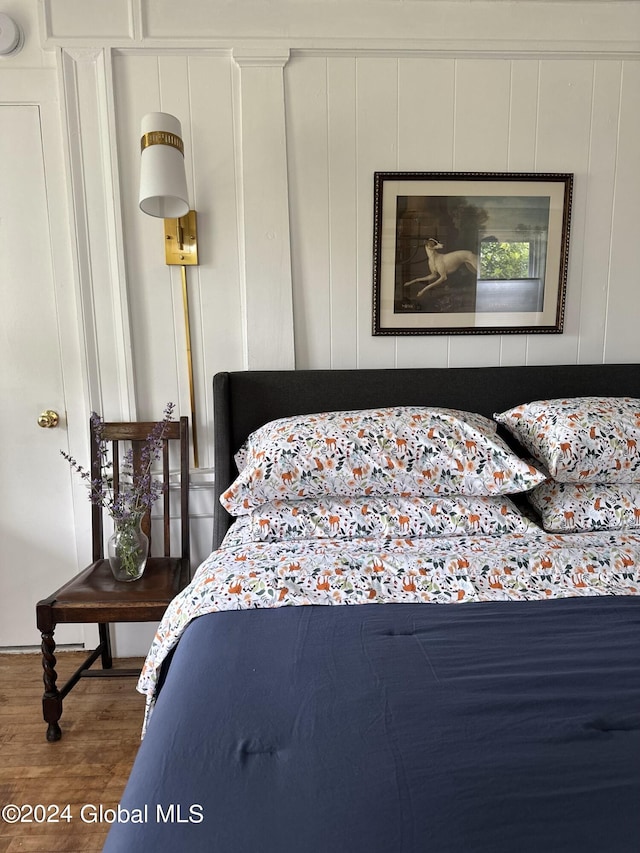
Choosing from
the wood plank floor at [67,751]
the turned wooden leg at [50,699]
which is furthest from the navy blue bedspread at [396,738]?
the turned wooden leg at [50,699]

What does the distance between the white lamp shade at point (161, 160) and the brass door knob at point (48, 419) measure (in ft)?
3.03

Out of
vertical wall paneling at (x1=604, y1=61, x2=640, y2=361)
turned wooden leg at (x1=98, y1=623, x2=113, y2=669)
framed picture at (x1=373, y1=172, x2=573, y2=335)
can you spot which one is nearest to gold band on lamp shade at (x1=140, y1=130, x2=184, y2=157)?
framed picture at (x1=373, y1=172, x2=573, y2=335)

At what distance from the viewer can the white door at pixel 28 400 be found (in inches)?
79.5

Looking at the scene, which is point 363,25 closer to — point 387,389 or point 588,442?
point 387,389

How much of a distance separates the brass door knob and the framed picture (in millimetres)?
1350

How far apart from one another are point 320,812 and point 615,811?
14.7 inches

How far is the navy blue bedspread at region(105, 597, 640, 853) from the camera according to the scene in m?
0.65

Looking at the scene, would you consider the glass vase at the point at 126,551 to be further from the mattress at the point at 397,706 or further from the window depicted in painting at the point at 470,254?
the window depicted in painting at the point at 470,254

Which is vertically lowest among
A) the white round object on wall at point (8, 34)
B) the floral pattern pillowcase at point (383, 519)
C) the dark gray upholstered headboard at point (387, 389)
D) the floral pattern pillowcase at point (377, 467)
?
the floral pattern pillowcase at point (383, 519)

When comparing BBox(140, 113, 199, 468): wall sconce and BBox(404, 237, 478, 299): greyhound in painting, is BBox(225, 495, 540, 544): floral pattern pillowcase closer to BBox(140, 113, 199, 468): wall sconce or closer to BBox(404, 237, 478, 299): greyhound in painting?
BBox(404, 237, 478, 299): greyhound in painting

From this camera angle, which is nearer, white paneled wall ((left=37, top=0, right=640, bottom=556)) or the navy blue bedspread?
the navy blue bedspread

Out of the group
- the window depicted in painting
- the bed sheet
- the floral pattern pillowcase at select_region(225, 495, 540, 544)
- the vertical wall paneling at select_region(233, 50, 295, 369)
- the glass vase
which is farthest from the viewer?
the window depicted in painting

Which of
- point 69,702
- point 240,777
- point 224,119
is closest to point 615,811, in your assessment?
point 240,777

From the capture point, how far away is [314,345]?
2.13 metres
